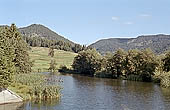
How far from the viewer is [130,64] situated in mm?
104750

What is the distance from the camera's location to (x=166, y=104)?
48.8 m

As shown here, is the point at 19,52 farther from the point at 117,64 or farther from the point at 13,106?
the point at 117,64

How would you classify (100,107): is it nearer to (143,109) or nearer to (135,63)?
(143,109)

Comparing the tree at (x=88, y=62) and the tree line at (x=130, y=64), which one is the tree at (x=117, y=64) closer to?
the tree line at (x=130, y=64)

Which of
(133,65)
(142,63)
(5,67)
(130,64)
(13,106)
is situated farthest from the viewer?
(130,64)

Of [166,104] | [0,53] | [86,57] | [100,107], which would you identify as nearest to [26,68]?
[0,53]

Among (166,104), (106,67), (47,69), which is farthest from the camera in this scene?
(47,69)

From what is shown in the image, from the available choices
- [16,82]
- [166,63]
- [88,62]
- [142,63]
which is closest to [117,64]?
[142,63]

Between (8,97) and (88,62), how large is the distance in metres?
85.4

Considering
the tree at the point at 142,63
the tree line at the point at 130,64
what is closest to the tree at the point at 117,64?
the tree line at the point at 130,64

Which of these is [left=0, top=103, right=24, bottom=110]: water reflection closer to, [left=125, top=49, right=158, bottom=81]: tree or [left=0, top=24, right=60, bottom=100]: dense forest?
[left=0, top=24, right=60, bottom=100]: dense forest

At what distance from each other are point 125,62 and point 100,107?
64994 millimetres

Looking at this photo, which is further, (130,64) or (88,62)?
(88,62)

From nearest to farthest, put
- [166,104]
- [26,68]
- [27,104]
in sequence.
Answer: [27,104] < [166,104] < [26,68]
